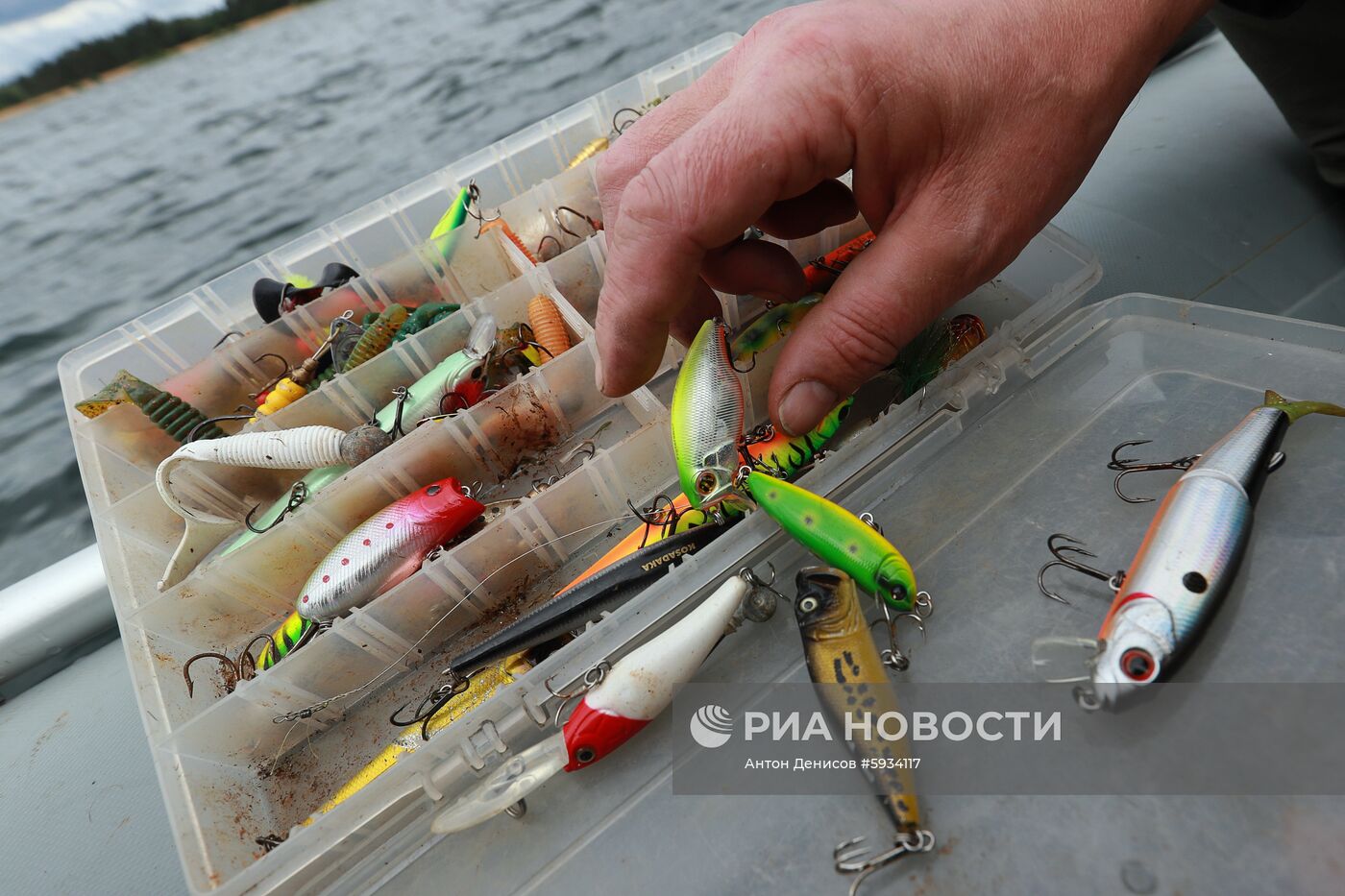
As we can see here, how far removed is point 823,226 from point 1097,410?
704 millimetres

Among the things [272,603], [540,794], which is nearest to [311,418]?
[272,603]

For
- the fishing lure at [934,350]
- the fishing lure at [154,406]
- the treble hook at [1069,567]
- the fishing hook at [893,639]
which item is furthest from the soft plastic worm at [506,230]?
the treble hook at [1069,567]

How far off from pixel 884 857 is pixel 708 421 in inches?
30.8

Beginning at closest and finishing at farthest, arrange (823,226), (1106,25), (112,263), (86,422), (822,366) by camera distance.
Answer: (1106,25)
(822,366)
(823,226)
(86,422)
(112,263)

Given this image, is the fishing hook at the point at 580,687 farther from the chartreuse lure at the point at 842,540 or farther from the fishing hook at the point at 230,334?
the fishing hook at the point at 230,334

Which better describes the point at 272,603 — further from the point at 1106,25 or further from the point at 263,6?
the point at 263,6

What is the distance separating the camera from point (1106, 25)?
3.59 feet

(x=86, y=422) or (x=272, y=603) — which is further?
(x=86, y=422)

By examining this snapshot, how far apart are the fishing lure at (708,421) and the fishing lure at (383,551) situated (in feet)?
1.72

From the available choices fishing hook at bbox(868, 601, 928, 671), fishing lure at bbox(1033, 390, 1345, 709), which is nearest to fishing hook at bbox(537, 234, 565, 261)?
fishing hook at bbox(868, 601, 928, 671)

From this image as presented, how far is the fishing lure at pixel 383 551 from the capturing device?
1470mm

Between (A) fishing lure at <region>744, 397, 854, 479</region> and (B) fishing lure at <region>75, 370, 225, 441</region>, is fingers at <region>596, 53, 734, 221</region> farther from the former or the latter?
(B) fishing lure at <region>75, 370, 225, 441</region>

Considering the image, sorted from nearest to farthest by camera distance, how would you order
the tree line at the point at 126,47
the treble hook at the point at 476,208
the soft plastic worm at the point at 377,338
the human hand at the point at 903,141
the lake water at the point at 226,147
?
the human hand at the point at 903,141 → the soft plastic worm at the point at 377,338 → the treble hook at the point at 476,208 → the lake water at the point at 226,147 → the tree line at the point at 126,47

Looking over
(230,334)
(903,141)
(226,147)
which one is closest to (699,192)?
(903,141)
